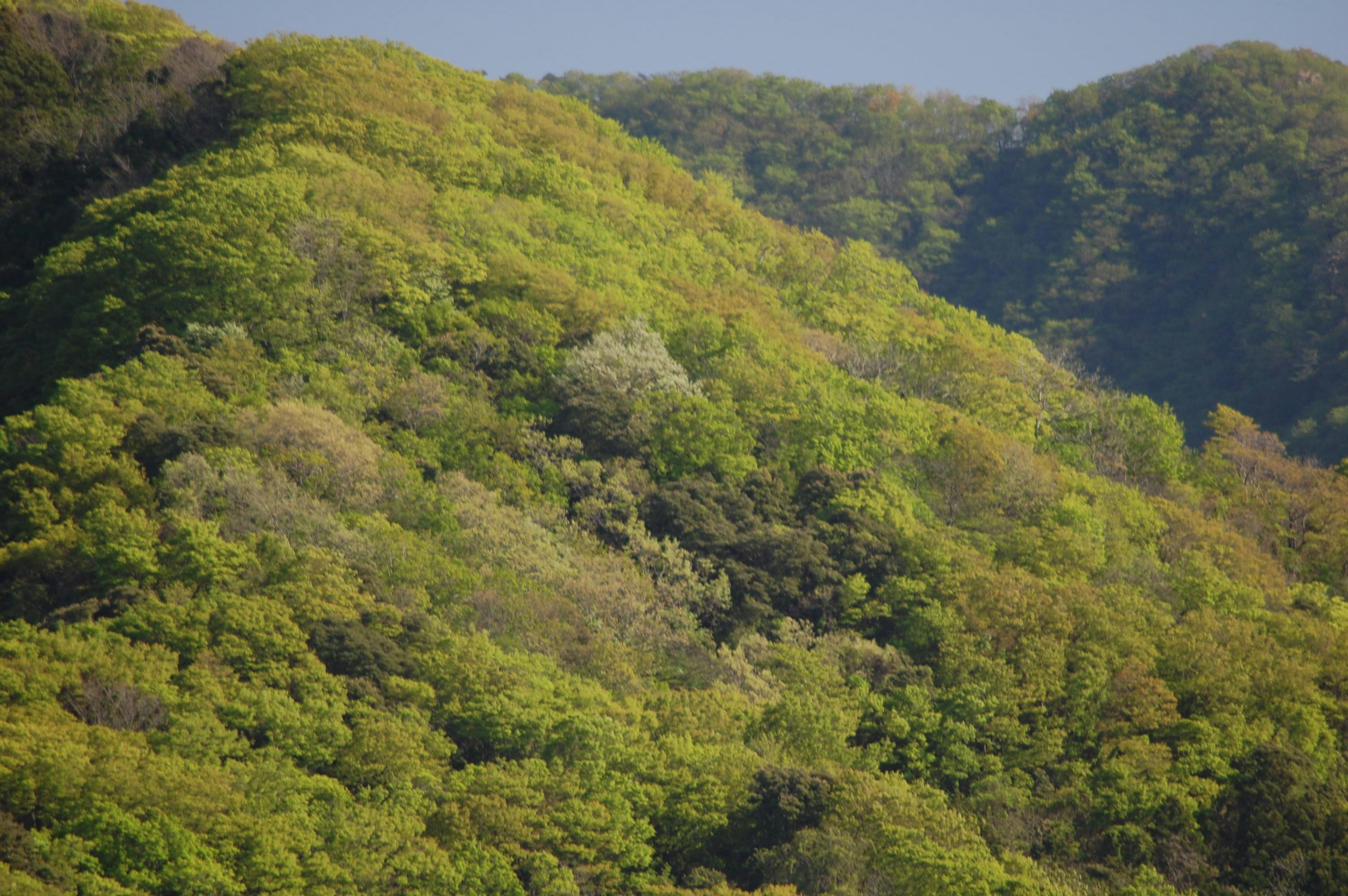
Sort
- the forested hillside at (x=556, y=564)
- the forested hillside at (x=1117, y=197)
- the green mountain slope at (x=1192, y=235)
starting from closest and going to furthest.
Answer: the forested hillside at (x=556, y=564)
the green mountain slope at (x=1192, y=235)
the forested hillside at (x=1117, y=197)

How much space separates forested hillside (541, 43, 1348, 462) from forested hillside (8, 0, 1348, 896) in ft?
178

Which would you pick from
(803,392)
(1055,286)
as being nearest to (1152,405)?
(803,392)

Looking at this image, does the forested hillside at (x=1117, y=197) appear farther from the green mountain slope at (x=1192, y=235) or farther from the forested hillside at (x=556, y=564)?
the forested hillside at (x=556, y=564)

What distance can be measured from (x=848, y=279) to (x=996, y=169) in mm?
90868

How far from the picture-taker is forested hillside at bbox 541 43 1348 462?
120188 millimetres

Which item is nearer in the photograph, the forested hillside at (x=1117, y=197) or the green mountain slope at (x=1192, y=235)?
the green mountain slope at (x=1192, y=235)

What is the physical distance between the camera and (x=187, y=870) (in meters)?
30.9

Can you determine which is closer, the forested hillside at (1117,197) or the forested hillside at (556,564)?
the forested hillside at (556,564)

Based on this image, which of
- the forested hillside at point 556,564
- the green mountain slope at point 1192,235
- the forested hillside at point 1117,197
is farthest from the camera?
the forested hillside at point 1117,197

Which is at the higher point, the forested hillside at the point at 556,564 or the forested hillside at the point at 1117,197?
the forested hillside at the point at 1117,197

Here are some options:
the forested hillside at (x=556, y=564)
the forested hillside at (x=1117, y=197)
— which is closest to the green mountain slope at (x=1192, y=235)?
the forested hillside at (x=1117, y=197)

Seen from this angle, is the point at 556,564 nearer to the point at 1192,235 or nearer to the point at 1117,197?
the point at 1192,235

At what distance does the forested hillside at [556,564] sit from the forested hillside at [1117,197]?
54151 millimetres

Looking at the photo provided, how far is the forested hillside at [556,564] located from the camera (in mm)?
35719
